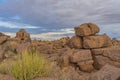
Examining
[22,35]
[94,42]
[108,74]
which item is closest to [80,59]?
[94,42]

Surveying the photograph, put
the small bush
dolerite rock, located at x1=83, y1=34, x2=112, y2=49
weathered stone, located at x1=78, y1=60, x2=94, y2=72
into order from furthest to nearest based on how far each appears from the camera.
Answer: dolerite rock, located at x1=83, y1=34, x2=112, y2=49, weathered stone, located at x1=78, y1=60, x2=94, y2=72, the small bush

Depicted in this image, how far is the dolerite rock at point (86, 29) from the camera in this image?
1443 inches

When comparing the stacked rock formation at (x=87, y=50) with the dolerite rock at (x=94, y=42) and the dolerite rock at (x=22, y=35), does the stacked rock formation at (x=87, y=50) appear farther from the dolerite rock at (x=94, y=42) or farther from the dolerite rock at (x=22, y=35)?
the dolerite rock at (x=22, y=35)

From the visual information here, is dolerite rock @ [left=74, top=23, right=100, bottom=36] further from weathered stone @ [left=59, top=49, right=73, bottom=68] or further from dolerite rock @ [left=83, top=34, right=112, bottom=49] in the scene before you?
weathered stone @ [left=59, top=49, right=73, bottom=68]

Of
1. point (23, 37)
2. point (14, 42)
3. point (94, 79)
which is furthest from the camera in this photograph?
point (23, 37)

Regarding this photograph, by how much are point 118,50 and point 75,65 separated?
4924 mm

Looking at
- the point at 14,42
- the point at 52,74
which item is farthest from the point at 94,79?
the point at 14,42

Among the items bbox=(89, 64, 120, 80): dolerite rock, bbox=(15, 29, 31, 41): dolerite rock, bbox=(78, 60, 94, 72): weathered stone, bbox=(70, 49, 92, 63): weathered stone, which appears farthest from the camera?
bbox=(15, 29, 31, 41): dolerite rock

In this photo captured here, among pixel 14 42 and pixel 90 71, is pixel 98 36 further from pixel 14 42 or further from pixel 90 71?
pixel 14 42

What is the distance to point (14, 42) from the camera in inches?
1886

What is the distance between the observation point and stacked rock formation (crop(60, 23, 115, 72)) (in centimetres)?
3556

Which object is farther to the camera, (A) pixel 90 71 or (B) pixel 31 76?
(A) pixel 90 71

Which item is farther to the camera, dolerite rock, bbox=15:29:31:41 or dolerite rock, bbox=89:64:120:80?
dolerite rock, bbox=15:29:31:41

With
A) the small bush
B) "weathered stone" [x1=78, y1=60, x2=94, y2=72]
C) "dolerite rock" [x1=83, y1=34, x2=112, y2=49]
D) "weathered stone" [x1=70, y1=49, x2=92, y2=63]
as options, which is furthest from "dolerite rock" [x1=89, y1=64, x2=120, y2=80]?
"dolerite rock" [x1=83, y1=34, x2=112, y2=49]
